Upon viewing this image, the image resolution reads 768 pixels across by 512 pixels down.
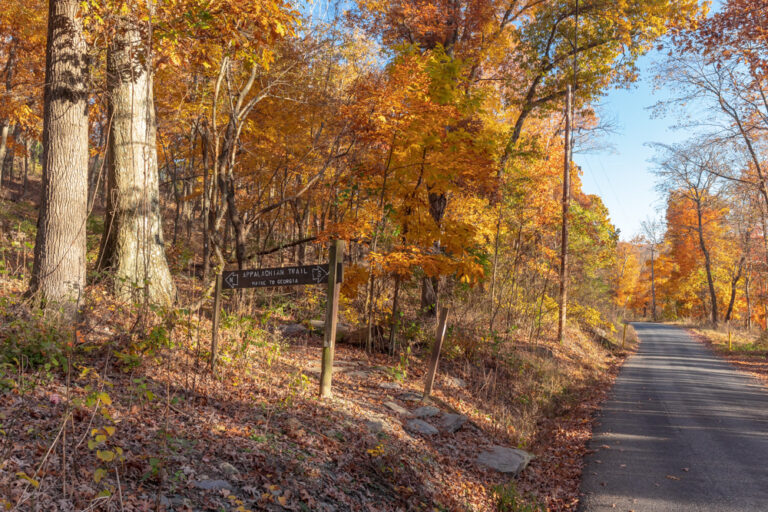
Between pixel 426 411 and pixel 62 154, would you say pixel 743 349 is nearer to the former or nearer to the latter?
pixel 426 411

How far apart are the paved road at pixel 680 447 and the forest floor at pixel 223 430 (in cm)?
53

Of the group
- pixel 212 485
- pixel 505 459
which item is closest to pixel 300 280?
pixel 212 485

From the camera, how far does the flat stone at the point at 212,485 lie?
3463 mm

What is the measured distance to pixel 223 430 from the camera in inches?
176

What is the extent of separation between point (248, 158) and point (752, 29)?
1428cm

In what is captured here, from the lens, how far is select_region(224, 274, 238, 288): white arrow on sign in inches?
238

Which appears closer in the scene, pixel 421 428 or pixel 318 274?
pixel 318 274

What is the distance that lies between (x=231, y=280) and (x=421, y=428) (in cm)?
350

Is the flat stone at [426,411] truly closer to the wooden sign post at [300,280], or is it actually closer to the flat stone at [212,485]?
the wooden sign post at [300,280]

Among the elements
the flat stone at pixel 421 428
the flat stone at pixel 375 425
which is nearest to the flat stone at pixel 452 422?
the flat stone at pixel 421 428

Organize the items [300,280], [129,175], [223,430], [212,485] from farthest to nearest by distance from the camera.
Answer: [129,175]
[300,280]
[223,430]
[212,485]

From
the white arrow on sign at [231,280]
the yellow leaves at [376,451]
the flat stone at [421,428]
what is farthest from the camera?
the flat stone at [421,428]

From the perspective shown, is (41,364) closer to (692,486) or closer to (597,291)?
(692,486)

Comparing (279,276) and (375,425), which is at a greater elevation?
(279,276)
